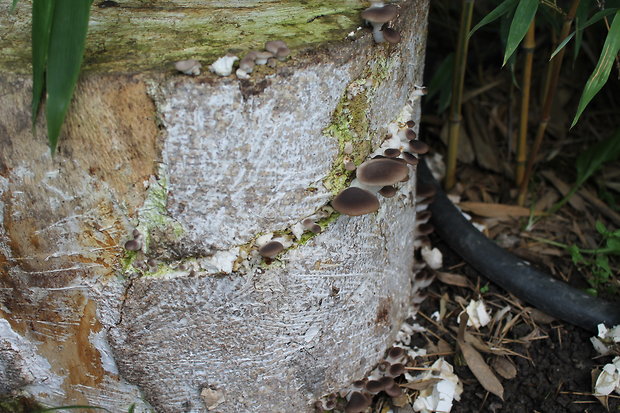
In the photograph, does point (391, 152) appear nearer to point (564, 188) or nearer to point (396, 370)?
point (396, 370)

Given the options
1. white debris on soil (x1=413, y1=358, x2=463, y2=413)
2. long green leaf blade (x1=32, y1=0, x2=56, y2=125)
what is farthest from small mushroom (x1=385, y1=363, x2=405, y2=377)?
long green leaf blade (x1=32, y1=0, x2=56, y2=125)

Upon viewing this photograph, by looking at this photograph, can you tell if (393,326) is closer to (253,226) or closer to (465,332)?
(465,332)

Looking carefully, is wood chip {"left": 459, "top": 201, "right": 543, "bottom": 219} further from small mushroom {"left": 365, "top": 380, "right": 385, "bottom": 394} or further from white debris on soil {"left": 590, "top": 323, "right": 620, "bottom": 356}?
small mushroom {"left": 365, "top": 380, "right": 385, "bottom": 394}

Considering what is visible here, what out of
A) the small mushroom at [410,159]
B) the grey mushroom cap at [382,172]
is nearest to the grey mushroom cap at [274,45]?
the grey mushroom cap at [382,172]

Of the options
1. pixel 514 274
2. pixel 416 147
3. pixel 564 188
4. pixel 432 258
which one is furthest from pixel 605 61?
pixel 564 188

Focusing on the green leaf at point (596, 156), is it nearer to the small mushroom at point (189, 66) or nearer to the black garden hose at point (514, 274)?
the black garden hose at point (514, 274)

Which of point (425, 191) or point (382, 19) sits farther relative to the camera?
point (425, 191)
